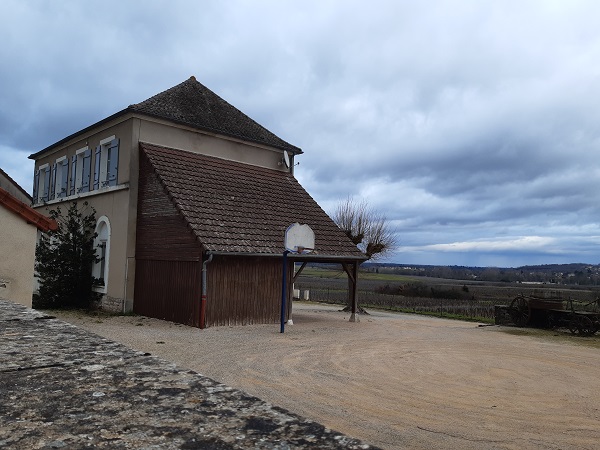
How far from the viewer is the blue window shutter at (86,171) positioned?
824 inches

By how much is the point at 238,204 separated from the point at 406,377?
9.96 metres

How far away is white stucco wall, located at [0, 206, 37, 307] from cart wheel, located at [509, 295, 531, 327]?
19.1m

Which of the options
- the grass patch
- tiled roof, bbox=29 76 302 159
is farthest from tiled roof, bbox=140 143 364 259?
the grass patch

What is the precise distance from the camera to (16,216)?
11.1m

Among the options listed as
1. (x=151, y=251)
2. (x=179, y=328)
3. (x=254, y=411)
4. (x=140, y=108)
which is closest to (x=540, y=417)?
(x=254, y=411)

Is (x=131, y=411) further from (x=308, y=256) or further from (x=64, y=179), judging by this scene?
(x=64, y=179)

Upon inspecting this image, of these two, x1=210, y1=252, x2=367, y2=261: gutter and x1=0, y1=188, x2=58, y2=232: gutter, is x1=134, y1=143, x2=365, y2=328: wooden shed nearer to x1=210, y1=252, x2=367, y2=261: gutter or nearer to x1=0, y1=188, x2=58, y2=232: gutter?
x1=210, y1=252, x2=367, y2=261: gutter

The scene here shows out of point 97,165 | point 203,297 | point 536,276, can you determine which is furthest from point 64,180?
point 536,276

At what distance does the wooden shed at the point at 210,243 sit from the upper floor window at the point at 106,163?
144 cm

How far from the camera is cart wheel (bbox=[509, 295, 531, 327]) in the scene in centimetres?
2206

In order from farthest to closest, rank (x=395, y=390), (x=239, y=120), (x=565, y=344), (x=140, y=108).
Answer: (x=239, y=120), (x=140, y=108), (x=565, y=344), (x=395, y=390)

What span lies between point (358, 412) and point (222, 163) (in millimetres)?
14296

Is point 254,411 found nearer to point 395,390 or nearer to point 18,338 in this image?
point 18,338

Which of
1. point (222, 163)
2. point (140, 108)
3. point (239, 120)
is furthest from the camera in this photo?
point (239, 120)
